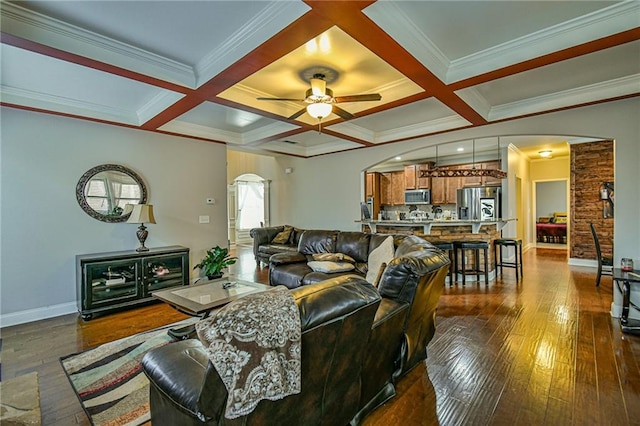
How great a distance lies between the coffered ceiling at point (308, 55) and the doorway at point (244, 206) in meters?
6.67

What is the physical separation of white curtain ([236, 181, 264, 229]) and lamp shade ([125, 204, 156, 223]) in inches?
263

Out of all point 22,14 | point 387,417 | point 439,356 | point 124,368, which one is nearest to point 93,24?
point 22,14

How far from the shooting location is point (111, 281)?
12.9 ft

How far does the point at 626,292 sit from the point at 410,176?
230 inches

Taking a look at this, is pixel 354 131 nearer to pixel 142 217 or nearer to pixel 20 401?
pixel 142 217

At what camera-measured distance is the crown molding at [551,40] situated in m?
2.19

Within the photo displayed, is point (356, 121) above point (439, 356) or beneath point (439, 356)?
above

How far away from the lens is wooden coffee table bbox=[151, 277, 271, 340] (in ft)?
8.62

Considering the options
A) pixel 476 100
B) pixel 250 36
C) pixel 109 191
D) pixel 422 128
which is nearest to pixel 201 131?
pixel 109 191

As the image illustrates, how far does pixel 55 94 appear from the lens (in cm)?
360

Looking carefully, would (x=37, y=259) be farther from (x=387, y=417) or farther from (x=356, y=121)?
(x=356, y=121)

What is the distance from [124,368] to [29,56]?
294 centimetres

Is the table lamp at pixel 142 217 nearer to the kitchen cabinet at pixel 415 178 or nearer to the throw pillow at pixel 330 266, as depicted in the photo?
the throw pillow at pixel 330 266

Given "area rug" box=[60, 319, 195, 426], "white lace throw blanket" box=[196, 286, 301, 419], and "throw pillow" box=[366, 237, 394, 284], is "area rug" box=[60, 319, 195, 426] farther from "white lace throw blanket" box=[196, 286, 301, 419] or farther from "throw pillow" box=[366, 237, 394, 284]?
"throw pillow" box=[366, 237, 394, 284]
